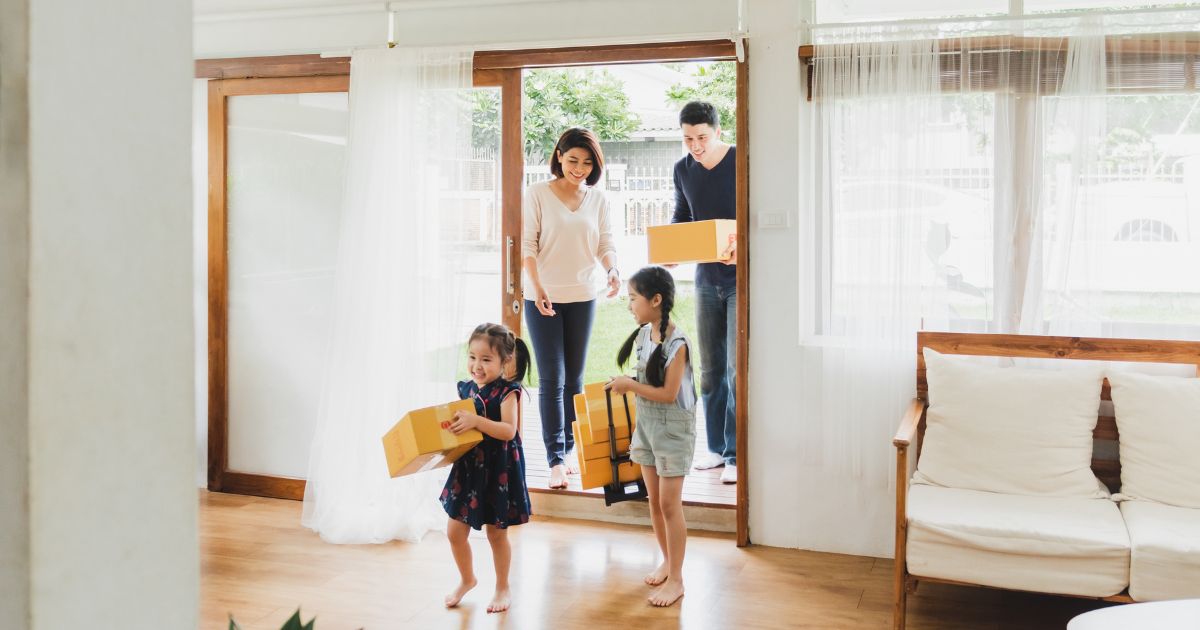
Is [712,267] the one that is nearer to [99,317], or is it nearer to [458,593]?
[458,593]

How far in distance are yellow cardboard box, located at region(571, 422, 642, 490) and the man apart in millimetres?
990

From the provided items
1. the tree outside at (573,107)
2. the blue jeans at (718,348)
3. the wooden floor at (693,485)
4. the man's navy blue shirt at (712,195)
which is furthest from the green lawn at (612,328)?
the man's navy blue shirt at (712,195)

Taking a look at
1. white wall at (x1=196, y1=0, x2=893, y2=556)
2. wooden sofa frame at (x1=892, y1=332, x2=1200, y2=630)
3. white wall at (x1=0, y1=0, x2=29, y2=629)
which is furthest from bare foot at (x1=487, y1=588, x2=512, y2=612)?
white wall at (x1=0, y1=0, x2=29, y2=629)

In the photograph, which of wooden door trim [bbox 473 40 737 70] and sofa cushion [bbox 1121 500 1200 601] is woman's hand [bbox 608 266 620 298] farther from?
sofa cushion [bbox 1121 500 1200 601]

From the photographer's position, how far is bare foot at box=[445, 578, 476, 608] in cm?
326

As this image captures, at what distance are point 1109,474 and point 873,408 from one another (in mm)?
822

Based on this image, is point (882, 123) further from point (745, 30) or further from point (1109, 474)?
point (1109, 474)

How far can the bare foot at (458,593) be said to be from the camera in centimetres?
326

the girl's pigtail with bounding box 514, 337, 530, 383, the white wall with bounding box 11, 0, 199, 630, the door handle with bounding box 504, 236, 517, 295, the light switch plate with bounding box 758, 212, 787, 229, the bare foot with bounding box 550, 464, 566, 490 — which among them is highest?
the light switch plate with bounding box 758, 212, 787, 229

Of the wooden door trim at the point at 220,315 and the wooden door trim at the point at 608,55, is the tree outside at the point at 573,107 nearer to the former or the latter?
the wooden door trim at the point at 220,315

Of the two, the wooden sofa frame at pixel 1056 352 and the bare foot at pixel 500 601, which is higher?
the wooden sofa frame at pixel 1056 352

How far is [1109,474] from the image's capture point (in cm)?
335

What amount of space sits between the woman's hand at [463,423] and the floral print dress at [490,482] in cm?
12

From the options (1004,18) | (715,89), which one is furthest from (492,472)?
(715,89)
